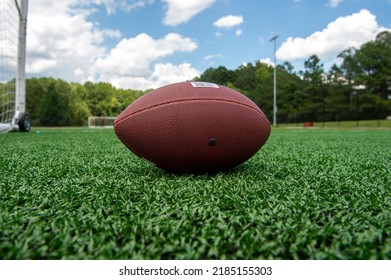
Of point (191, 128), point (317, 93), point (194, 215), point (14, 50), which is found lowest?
point (194, 215)

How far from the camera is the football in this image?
208 centimetres

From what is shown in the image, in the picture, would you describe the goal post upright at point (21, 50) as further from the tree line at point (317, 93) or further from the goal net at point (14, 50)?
the tree line at point (317, 93)

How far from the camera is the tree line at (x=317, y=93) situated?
1178 inches

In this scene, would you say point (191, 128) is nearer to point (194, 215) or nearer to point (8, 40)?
point (194, 215)

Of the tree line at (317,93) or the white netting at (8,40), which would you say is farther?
the tree line at (317,93)

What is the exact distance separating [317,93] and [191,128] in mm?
35250

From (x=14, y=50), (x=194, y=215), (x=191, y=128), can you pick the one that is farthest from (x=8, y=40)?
(x=194, y=215)

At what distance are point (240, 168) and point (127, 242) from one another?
156cm

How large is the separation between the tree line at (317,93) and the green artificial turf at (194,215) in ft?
86.5

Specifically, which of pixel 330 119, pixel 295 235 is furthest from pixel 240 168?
pixel 330 119

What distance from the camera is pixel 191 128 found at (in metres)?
2.07

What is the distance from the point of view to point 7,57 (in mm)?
7543

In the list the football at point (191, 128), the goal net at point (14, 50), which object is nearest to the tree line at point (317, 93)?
the goal net at point (14, 50)

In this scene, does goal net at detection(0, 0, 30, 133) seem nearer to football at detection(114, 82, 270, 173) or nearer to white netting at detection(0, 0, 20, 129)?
white netting at detection(0, 0, 20, 129)
